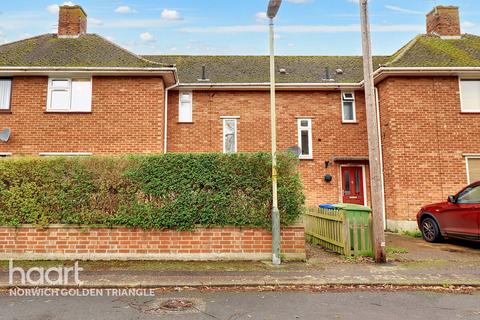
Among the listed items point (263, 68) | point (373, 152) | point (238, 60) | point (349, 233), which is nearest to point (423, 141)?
point (373, 152)

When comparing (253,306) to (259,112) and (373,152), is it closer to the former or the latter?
(373,152)

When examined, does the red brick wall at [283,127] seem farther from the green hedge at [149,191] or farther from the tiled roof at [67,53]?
the green hedge at [149,191]

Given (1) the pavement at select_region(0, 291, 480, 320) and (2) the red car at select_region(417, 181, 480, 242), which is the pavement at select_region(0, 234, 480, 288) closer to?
(1) the pavement at select_region(0, 291, 480, 320)

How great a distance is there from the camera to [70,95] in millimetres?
12133

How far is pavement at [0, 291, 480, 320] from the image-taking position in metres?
4.43

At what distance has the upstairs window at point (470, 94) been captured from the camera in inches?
492

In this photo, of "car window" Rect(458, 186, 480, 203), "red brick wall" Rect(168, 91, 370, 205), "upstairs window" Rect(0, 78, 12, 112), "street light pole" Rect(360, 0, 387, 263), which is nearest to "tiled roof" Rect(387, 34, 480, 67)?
"red brick wall" Rect(168, 91, 370, 205)

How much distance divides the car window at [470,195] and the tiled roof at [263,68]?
6.95 m

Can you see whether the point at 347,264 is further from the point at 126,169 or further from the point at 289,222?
the point at 126,169

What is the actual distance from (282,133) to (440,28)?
28.8ft

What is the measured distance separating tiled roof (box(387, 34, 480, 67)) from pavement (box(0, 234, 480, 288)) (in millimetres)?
7528

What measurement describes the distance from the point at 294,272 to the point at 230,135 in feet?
26.6

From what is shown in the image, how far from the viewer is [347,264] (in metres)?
7.13

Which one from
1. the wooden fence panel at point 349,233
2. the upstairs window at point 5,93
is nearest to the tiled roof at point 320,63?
the upstairs window at point 5,93
